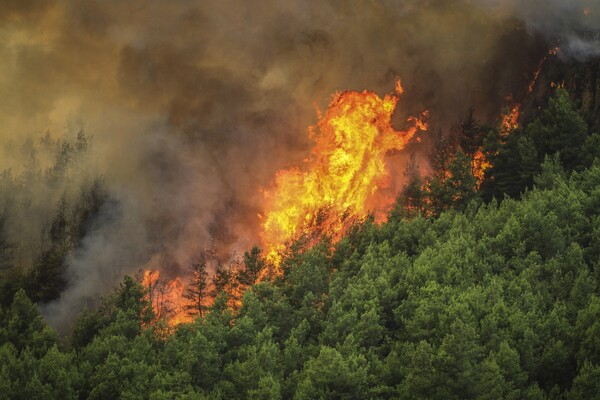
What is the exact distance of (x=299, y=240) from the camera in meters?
58.2

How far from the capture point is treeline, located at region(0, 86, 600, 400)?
41.1 meters

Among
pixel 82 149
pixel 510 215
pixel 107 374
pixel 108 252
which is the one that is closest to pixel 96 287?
pixel 108 252

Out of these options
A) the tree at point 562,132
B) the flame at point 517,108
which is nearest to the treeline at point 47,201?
the flame at point 517,108

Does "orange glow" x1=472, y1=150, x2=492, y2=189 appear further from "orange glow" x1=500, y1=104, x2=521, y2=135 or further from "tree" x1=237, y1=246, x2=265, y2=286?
"tree" x1=237, y1=246, x2=265, y2=286

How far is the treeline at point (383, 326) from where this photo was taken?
4106 centimetres

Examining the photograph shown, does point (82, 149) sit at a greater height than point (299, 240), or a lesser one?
greater

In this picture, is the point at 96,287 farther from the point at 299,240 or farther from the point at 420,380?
the point at 420,380

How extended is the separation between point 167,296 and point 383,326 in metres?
24.8

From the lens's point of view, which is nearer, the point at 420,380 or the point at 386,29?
the point at 420,380

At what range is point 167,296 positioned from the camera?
66.4m

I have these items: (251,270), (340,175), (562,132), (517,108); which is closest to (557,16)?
(517,108)

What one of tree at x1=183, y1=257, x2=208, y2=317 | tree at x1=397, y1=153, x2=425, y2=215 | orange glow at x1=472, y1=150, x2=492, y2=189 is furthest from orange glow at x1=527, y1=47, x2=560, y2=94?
tree at x1=183, y1=257, x2=208, y2=317

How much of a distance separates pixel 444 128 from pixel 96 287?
107 feet

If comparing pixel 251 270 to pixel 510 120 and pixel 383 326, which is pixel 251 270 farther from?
pixel 510 120
